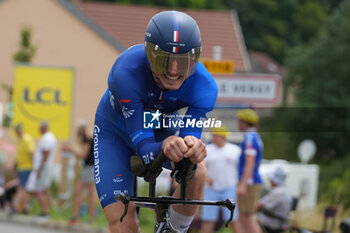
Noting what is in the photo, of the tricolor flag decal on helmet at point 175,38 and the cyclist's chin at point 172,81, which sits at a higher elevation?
the tricolor flag decal on helmet at point 175,38

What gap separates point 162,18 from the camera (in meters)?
4.41

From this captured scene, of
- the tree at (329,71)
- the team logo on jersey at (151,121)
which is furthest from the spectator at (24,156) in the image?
the tree at (329,71)

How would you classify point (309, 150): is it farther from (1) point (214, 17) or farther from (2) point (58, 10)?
(1) point (214, 17)

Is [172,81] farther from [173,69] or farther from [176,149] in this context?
[176,149]

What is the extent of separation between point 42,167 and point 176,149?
40.6 feet

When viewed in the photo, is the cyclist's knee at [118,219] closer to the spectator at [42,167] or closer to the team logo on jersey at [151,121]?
the team logo on jersey at [151,121]

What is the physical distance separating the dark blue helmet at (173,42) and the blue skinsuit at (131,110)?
22 cm

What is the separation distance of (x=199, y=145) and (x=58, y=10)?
37.4 m

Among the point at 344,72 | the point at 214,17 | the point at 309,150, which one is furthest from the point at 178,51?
the point at 344,72

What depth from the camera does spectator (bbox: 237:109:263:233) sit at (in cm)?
1126

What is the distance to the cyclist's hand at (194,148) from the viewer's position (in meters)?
4.10

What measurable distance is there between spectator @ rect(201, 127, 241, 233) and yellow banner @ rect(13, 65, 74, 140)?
25.7ft

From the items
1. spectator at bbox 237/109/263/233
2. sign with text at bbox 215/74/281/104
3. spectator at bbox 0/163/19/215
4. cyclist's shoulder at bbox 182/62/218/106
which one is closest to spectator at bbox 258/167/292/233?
spectator at bbox 237/109/263/233

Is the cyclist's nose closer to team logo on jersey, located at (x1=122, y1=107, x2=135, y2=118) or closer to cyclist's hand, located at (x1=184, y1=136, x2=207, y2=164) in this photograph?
team logo on jersey, located at (x1=122, y1=107, x2=135, y2=118)
